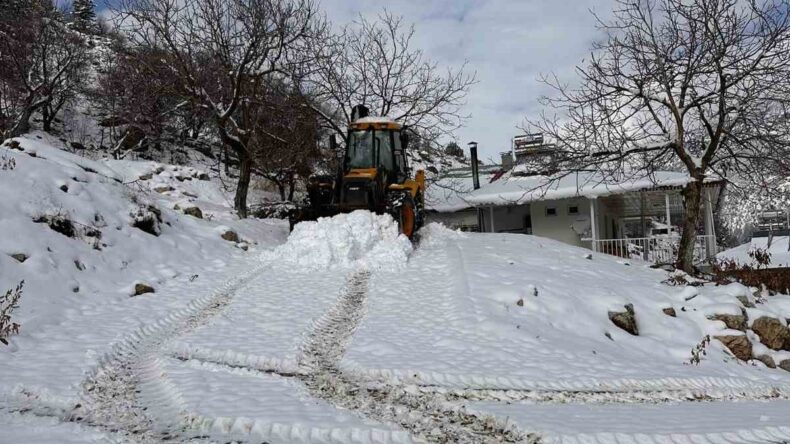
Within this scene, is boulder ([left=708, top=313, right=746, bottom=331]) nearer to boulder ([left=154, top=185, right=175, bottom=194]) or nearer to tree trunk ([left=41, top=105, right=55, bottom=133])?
boulder ([left=154, top=185, right=175, bottom=194])

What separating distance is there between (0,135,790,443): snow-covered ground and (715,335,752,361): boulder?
0.56 ft

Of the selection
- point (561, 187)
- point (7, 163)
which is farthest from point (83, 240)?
point (561, 187)

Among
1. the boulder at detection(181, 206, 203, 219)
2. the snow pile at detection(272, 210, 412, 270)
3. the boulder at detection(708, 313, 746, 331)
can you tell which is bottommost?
the boulder at detection(708, 313, 746, 331)

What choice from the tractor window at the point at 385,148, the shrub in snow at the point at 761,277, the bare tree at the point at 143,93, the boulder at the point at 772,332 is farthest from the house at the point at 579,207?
the bare tree at the point at 143,93

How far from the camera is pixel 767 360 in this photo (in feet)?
28.5

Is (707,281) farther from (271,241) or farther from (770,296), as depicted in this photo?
(271,241)

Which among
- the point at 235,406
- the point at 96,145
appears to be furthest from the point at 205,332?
the point at 96,145

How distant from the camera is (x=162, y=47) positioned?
53.9ft

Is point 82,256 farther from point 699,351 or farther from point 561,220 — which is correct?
point 561,220

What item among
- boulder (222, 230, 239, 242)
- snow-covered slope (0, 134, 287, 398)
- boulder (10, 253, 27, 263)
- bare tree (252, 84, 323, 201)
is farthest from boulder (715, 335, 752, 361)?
bare tree (252, 84, 323, 201)

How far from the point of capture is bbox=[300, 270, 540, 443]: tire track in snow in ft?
13.0

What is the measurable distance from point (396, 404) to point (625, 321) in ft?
18.3

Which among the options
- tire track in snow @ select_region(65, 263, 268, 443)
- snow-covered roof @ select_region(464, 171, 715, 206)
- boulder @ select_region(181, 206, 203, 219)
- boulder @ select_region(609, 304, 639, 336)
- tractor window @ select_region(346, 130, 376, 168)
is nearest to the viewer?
tire track in snow @ select_region(65, 263, 268, 443)

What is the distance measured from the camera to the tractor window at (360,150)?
45.0 ft
